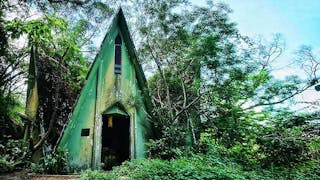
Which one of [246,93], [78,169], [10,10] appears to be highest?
[10,10]

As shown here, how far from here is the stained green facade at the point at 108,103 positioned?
8.73 m

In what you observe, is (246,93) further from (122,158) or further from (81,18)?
(81,18)

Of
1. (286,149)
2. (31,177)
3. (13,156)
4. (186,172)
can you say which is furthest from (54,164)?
(286,149)

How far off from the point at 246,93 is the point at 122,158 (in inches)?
Result: 240

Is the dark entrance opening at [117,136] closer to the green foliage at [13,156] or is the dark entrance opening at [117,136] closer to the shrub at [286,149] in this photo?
the green foliage at [13,156]

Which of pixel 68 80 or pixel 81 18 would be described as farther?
pixel 68 80

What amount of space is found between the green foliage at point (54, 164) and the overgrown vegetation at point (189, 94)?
0.03 metres

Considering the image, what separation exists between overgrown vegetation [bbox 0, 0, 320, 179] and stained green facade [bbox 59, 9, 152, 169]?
50cm

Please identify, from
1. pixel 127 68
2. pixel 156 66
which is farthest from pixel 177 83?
pixel 127 68

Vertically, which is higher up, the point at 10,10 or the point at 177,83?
the point at 10,10

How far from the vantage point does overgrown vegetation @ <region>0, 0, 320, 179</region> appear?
8.63 m

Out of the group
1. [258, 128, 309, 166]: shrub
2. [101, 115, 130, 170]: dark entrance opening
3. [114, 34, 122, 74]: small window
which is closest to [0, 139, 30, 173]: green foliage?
[101, 115, 130, 170]: dark entrance opening

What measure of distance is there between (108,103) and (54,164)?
2666 mm

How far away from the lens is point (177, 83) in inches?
397
